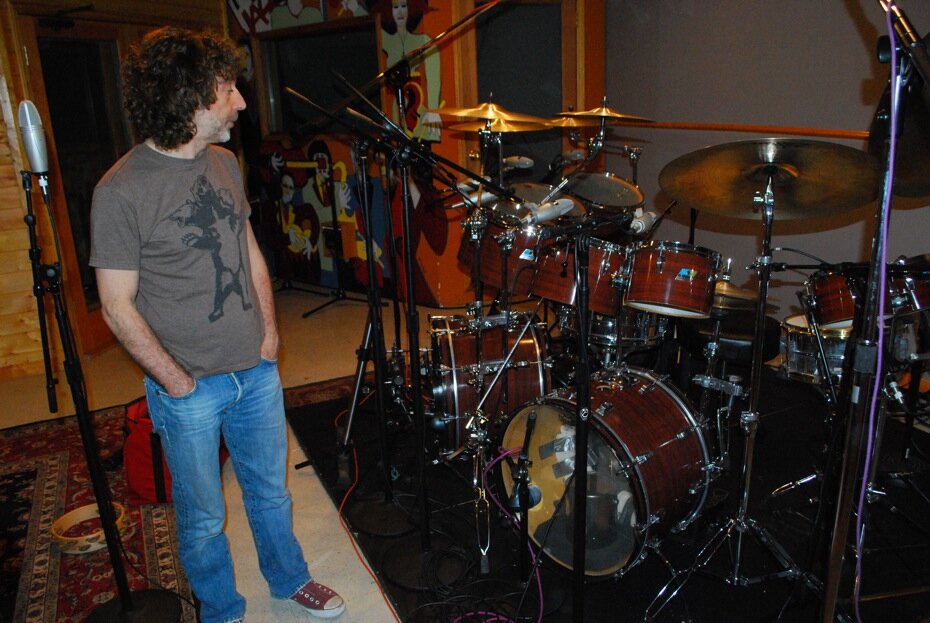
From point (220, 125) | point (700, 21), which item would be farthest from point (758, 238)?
point (220, 125)

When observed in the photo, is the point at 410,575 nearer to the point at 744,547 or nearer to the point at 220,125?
the point at 744,547

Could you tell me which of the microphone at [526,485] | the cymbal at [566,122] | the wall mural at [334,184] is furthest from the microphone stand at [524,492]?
the wall mural at [334,184]

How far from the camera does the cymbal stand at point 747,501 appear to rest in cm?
209

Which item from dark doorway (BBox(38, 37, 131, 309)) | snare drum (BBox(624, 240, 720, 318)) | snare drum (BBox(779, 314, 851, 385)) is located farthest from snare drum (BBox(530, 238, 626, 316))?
dark doorway (BBox(38, 37, 131, 309))

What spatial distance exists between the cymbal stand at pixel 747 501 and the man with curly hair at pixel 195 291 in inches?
52.6

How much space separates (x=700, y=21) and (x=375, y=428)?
11.3ft

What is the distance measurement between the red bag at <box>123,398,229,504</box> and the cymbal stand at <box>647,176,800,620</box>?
6.34 feet

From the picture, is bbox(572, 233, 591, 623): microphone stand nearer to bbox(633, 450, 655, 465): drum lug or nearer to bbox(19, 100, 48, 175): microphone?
bbox(633, 450, 655, 465): drum lug

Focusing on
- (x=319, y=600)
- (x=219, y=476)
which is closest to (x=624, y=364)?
(x=319, y=600)

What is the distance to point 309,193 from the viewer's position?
6.18 meters

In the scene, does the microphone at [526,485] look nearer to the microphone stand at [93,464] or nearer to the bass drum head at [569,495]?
the bass drum head at [569,495]

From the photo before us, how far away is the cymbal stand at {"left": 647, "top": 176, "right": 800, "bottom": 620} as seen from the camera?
6.86 feet

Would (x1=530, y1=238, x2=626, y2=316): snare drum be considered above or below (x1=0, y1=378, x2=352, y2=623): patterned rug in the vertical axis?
above

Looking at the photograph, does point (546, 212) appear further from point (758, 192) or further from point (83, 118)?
point (83, 118)
